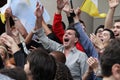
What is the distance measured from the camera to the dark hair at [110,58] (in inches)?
92.8

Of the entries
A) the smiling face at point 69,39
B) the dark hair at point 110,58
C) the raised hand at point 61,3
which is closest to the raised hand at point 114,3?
the raised hand at point 61,3

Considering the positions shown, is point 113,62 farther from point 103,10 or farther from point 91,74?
point 103,10

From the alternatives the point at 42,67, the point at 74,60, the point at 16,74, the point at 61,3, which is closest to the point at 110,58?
the point at 16,74

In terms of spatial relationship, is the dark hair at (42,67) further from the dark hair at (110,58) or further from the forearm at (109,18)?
the forearm at (109,18)

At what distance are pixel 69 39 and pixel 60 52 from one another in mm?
1085

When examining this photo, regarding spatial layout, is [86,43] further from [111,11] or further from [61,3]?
[111,11]

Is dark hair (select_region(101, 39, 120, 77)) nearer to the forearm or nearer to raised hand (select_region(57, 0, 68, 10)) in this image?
raised hand (select_region(57, 0, 68, 10))

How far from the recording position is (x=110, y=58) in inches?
93.1

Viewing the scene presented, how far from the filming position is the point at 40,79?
303 centimetres

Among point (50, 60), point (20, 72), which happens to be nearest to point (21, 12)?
point (50, 60)

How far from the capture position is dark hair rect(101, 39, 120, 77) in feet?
7.73

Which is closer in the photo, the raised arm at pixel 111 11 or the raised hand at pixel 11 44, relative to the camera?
the raised hand at pixel 11 44

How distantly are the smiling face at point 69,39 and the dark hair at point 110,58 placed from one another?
2.99 meters

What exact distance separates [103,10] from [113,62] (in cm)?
857
